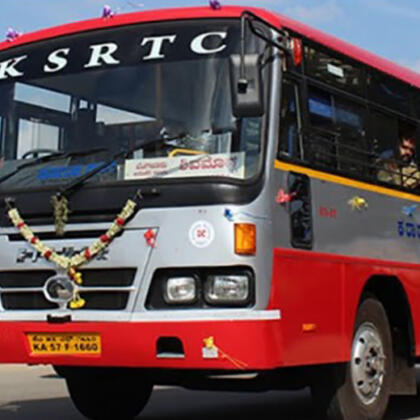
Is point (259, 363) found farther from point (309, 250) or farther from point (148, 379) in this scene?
point (148, 379)

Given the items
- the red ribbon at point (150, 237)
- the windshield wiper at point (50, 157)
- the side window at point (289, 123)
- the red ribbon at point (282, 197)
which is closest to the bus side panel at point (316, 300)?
the red ribbon at point (282, 197)

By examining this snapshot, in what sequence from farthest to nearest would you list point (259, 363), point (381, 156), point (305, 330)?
point (381, 156)
point (305, 330)
point (259, 363)

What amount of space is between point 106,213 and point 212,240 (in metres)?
0.85

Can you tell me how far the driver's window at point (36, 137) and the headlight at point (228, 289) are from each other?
1779 mm

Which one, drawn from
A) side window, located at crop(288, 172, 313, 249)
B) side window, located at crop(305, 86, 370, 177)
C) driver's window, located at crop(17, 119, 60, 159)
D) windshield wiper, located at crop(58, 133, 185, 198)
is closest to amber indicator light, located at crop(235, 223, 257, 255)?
side window, located at crop(288, 172, 313, 249)

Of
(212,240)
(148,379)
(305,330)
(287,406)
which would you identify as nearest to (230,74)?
(212,240)

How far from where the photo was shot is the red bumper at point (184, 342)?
7.11 metres

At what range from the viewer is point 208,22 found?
7797 millimetres

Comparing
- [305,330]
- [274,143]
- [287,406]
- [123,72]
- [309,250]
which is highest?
[123,72]

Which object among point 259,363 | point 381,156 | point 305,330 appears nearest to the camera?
point 259,363

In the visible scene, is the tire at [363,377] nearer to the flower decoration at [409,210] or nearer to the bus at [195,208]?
the bus at [195,208]

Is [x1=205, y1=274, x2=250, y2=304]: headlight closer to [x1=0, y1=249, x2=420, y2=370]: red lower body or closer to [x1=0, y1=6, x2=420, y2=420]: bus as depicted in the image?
[x1=0, y1=6, x2=420, y2=420]: bus

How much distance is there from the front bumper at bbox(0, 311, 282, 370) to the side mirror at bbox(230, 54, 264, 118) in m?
1.41

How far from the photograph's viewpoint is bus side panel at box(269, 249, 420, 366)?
7457 mm
